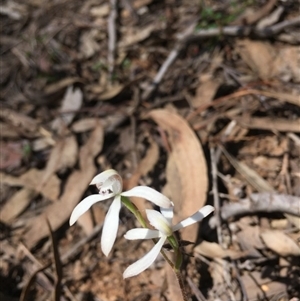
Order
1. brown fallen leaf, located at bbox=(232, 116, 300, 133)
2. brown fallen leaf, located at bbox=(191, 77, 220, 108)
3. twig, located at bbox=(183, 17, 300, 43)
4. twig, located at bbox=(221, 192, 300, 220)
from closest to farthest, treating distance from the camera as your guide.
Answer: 1. twig, located at bbox=(221, 192, 300, 220)
2. brown fallen leaf, located at bbox=(232, 116, 300, 133)
3. brown fallen leaf, located at bbox=(191, 77, 220, 108)
4. twig, located at bbox=(183, 17, 300, 43)

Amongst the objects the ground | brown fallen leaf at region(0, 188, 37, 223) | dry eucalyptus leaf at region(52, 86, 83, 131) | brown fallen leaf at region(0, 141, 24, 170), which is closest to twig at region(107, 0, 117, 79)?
the ground

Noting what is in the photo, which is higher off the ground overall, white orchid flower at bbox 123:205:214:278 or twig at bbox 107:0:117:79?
white orchid flower at bbox 123:205:214:278

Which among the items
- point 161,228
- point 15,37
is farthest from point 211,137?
point 15,37

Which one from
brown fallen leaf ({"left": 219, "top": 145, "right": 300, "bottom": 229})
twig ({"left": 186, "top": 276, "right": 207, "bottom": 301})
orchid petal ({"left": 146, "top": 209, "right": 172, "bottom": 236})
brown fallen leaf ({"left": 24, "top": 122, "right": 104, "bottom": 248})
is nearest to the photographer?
orchid petal ({"left": 146, "top": 209, "right": 172, "bottom": 236})

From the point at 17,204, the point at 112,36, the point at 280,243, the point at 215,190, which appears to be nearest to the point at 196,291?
the point at 280,243

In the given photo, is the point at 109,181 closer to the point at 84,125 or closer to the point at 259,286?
the point at 259,286

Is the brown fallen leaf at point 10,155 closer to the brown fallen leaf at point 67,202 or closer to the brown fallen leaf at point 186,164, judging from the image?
the brown fallen leaf at point 67,202

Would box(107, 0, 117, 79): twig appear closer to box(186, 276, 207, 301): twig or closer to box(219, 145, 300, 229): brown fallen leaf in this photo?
box(219, 145, 300, 229): brown fallen leaf
